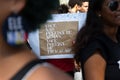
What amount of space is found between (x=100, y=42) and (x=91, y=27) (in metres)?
0.20

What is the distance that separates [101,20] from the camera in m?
2.62

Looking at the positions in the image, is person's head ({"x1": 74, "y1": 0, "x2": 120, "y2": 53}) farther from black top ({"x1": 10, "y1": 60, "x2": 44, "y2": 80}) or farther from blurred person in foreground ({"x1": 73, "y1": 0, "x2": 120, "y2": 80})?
black top ({"x1": 10, "y1": 60, "x2": 44, "y2": 80})

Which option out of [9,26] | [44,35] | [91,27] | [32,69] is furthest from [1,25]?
[44,35]

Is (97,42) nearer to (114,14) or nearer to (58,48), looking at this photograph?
(114,14)

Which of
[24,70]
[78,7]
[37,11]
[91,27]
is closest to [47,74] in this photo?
[24,70]

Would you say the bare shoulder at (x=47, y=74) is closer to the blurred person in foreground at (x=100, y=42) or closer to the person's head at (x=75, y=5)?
the blurred person in foreground at (x=100, y=42)

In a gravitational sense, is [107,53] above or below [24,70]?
below

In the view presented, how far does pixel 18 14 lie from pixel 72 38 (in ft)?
6.27

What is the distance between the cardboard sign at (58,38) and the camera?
287cm

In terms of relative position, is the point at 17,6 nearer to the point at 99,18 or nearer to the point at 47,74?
the point at 47,74

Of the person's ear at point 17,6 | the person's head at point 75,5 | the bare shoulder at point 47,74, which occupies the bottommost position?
the person's head at point 75,5

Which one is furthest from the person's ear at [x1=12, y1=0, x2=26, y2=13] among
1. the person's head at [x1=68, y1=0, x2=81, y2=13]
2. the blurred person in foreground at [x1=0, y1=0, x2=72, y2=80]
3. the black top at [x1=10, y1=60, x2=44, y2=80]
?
the person's head at [x1=68, y1=0, x2=81, y2=13]

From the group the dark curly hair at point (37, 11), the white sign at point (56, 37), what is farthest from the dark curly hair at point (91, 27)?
the dark curly hair at point (37, 11)

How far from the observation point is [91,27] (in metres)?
2.59
